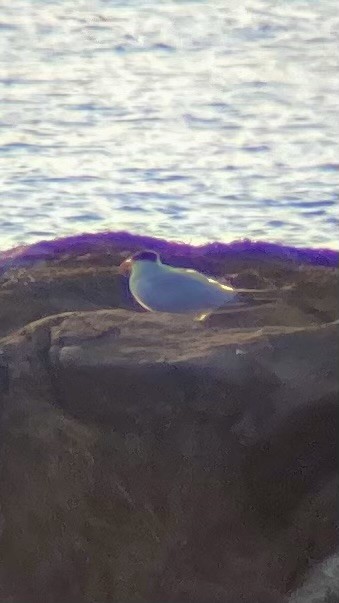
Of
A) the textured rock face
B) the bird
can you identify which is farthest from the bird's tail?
the textured rock face

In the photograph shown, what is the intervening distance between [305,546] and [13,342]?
91 centimetres

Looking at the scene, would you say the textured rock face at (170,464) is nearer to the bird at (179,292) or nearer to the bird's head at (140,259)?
the bird at (179,292)

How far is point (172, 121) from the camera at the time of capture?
21.8ft

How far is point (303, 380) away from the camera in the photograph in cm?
287

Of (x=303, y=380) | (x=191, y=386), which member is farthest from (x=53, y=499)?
(x=303, y=380)

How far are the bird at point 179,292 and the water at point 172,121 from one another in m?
1.73

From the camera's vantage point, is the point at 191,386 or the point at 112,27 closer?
the point at 191,386

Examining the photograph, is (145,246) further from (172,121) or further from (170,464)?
(172,121)

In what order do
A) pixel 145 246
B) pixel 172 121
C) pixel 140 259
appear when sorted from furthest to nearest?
pixel 172 121 → pixel 145 246 → pixel 140 259

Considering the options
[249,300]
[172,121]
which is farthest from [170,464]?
[172,121]

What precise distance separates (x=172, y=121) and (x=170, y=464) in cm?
403

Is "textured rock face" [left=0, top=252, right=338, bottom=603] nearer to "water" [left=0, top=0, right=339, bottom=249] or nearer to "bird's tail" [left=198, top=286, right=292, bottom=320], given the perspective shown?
"bird's tail" [left=198, top=286, right=292, bottom=320]

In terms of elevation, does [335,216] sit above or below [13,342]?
below

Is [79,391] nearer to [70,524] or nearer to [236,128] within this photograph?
[70,524]
